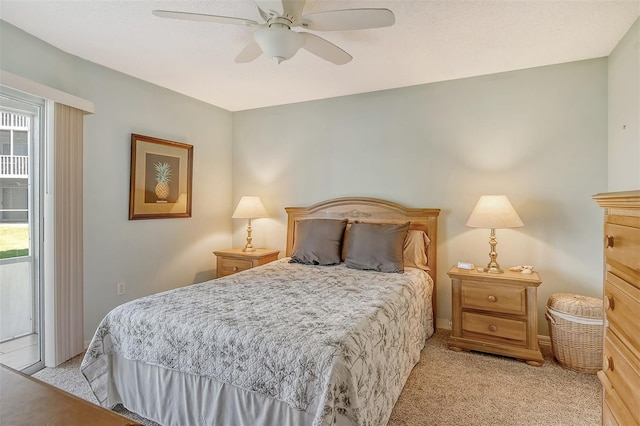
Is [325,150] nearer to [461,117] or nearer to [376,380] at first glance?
[461,117]

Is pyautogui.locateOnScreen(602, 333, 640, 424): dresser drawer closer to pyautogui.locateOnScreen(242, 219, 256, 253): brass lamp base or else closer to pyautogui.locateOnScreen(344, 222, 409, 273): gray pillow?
pyautogui.locateOnScreen(344, 222, 409, 273): gray pillow

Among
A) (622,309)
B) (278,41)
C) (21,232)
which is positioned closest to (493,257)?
(622,309)

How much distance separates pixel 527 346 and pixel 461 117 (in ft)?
7.05

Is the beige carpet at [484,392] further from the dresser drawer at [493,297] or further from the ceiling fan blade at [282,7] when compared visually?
the ceiling fan blade at [282,7]

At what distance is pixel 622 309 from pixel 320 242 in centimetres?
237

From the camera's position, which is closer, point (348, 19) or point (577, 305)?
point (348, 19)

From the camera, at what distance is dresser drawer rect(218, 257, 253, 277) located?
3.79 metres

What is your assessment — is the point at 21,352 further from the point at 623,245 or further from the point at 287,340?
the point at 623,245

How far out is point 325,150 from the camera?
155 inches

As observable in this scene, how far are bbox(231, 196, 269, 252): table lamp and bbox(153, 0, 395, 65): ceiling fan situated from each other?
6.86 ft

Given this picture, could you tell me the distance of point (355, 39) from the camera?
2.50 m

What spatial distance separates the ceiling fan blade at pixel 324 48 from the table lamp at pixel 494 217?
5.58 ft

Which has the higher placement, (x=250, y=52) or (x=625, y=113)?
(x=250, y=52)

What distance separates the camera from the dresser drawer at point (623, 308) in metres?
1.09
